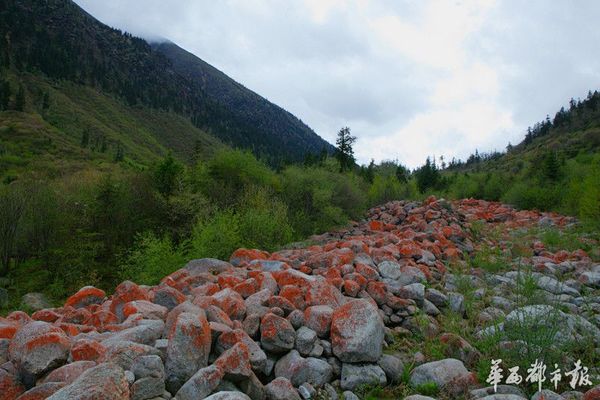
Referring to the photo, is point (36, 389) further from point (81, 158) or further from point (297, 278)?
point (81, 158)

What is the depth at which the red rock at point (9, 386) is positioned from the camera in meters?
4.24

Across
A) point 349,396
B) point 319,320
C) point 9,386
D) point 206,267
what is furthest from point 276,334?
point 206,267

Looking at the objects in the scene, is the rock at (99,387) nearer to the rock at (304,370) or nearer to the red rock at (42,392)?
the red rock at (42,392)

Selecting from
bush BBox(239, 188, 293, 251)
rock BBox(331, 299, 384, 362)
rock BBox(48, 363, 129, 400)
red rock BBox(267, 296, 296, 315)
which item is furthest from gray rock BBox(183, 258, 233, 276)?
bush BBox(239, 188, 293, 251)

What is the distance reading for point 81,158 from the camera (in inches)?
2899

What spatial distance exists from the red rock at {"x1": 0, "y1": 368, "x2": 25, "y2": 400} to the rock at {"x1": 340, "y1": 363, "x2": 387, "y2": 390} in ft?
12.6

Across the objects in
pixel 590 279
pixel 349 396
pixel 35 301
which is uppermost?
pixel 590 279

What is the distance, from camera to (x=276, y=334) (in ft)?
18.0

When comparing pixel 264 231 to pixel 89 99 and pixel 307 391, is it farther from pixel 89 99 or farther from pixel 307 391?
pixel 89 99

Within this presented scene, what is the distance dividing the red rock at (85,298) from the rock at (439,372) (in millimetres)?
6781

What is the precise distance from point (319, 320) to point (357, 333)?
0.63 metres

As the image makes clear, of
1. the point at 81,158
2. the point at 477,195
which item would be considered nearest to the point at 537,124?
the point at 477,195

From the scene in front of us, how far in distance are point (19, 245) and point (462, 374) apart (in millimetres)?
31515

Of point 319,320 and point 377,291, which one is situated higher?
point 377,291
